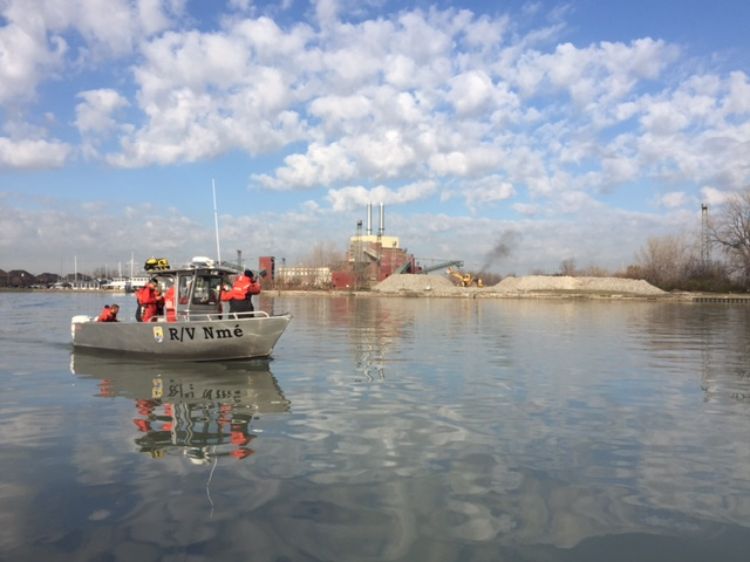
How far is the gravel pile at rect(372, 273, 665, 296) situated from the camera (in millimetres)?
96625

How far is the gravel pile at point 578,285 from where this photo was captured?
95.6m

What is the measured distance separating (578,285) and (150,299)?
95.6 metres

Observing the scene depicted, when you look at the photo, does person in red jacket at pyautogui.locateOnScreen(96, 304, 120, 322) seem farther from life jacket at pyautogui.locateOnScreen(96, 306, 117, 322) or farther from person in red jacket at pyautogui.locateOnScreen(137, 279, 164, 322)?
person in red jacket at pyautogui.locateOnScreen(137, 279, 164, 322)

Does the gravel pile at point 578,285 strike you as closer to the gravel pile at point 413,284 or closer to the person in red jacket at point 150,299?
the gravel pile at point 413,284

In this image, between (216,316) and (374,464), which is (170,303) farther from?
(374,464)

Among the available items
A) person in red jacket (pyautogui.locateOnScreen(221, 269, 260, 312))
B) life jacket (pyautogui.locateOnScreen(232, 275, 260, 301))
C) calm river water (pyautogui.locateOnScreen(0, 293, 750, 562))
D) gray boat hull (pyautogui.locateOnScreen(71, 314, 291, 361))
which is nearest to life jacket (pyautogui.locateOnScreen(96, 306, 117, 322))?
gray boat hull (pyautogui.locateOnScreen(71, 314, 291, 361))

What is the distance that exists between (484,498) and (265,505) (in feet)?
7.91

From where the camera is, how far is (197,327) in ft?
53.7

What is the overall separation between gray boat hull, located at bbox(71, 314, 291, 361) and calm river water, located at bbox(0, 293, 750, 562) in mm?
1050

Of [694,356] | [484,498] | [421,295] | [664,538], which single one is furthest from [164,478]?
[421,295]

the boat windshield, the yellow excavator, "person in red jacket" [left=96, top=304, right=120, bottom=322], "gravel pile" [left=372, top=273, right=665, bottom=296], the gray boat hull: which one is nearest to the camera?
the gray boat hull

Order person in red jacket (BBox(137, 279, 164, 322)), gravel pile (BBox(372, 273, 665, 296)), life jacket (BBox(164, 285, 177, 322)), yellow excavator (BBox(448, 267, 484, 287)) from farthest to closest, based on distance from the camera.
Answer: yellow excavator (BBox(448, 267, 484, 287)) → gravel pile (BBox(372, 273, 665, 296)) → person in red jacket (BBox(137, 279, 164, 322)) → life jacket (BBox(164, 285, 177, 322))

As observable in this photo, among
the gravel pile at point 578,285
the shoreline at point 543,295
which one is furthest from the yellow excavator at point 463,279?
the shoreline at point 543,295

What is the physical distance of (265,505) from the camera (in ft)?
21.1
